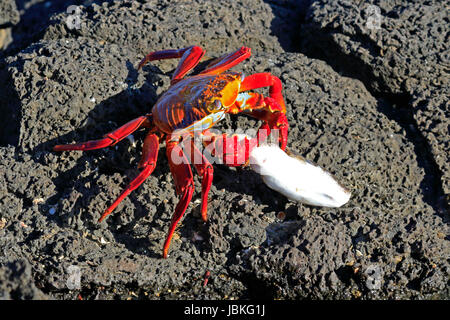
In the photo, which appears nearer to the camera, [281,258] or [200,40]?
[281,258]

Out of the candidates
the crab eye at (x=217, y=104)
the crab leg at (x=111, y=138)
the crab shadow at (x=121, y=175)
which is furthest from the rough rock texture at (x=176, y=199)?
the crab eye at (x=217, y=104)

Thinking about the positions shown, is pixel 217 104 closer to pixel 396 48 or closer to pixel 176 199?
pixel 176 199

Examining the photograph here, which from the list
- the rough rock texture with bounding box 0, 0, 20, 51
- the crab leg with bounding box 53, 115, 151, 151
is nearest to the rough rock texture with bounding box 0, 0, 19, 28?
the rough rock texture with bounding box 0, 0, 20, 51

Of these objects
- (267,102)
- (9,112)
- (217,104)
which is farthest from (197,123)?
(9,112)

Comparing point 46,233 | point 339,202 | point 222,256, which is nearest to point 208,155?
point 222,256

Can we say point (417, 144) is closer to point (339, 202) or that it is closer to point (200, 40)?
point (339, 202)

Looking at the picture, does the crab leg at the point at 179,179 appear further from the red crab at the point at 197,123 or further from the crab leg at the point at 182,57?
the crab leg at the point at 182,57
